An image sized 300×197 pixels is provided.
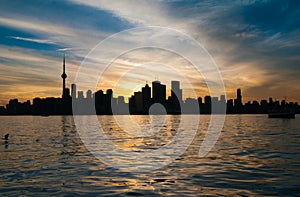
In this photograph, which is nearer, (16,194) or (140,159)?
(16,194)

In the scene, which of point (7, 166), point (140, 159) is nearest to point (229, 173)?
point (140, 159)

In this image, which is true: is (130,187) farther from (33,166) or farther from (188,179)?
(33,166)

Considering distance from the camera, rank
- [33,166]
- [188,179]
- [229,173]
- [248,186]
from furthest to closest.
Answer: [33,166] < [229,173] < [188,179] < [248,186]

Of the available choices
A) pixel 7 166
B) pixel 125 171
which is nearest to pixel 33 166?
pixel 7 166

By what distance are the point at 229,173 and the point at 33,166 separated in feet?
53.2

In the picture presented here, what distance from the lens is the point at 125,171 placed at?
2284 centimetres

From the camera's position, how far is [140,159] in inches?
1123

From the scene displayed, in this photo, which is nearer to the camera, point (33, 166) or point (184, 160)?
point (33, 166)

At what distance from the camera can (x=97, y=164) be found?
85.7 ft

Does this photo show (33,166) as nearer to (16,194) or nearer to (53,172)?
(53,172)

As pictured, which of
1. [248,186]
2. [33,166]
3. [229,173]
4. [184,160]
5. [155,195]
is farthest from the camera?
[184,160]

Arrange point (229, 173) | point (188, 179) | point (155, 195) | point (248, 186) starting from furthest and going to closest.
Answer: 1. point (229, 173)
2. point (188, 179)
3. point (248, 186)
4. point (155, 195)

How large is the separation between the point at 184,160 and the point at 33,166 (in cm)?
1368

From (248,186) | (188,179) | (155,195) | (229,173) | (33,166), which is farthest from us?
(33,166)
